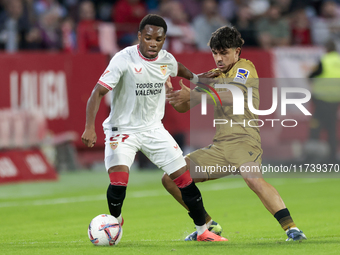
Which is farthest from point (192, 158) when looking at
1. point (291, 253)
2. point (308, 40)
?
point (308, 40)

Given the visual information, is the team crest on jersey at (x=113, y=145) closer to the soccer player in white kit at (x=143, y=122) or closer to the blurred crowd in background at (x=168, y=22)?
the soccer player in white kit at (x=143, y=122)

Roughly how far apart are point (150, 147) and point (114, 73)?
32.1 inches

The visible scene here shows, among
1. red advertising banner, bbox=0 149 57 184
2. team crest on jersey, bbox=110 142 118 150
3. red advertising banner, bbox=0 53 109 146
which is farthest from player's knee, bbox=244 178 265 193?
red advertising banner, bbox=0 53 109 146

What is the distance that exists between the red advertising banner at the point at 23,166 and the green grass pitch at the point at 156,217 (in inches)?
8.9

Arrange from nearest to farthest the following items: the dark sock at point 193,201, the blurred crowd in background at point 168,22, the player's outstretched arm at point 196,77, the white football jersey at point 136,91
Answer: the white football jersey at point 136,91 → the dark sock at point 193,201 → the player's outstretched arm at point 196,77 → the blurred crowd in background at point 168,22

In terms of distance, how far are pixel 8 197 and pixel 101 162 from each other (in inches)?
178

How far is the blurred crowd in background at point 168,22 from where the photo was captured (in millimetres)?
A: 14500

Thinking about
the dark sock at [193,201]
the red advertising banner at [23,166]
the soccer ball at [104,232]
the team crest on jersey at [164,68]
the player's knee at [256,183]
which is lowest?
the red advertising banner at [23,166]

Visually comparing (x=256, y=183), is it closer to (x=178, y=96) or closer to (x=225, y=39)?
(x=178, y=96)

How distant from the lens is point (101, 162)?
1522 centimetres

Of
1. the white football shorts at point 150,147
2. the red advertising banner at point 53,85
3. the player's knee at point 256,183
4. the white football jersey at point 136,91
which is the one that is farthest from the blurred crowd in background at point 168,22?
the player's knee at point 256,183

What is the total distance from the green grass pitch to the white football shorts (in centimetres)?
79

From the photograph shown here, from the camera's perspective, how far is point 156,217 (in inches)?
336

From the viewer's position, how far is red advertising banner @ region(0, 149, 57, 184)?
485 inches
